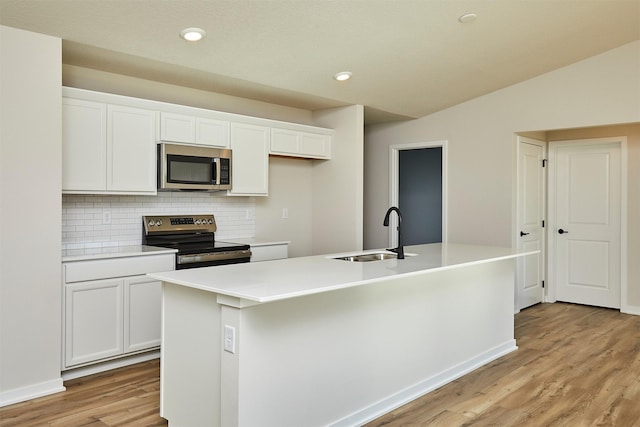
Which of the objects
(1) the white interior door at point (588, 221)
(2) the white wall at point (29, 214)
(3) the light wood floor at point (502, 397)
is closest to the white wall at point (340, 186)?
(3) the light wood floor at point (502, 397)

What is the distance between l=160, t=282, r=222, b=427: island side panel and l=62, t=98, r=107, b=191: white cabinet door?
55.5 inches

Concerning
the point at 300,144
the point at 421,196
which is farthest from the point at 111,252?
the point at 421,196

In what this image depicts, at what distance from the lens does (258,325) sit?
2381 millimetres

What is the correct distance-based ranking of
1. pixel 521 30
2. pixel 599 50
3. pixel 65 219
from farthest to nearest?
1. pixel 599 50
2. pixel 521 30
3. pixel 65 219

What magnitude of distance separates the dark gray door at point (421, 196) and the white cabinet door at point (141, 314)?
4502mm

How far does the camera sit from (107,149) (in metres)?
3.81

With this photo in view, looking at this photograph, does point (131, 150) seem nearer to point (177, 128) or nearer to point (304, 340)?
point (177, 128)

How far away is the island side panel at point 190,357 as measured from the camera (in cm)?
247

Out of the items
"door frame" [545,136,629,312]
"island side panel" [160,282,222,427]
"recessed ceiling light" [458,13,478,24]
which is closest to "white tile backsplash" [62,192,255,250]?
"island side panel" [160,282,222,427]

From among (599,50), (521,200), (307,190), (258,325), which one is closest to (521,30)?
(599,50)

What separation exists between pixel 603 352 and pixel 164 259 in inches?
145

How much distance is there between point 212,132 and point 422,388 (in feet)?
8.90

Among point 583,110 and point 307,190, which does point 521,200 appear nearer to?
point 583,110

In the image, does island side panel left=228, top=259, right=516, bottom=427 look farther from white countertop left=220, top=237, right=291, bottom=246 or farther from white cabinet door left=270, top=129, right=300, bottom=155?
white cabinet door left=270, top=129, right=300, bottom=155
